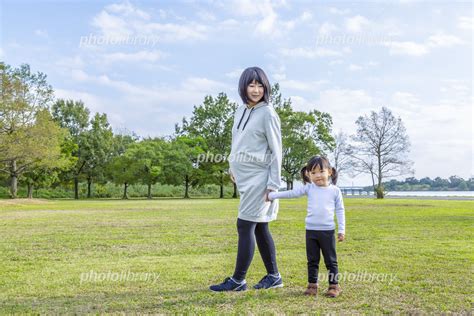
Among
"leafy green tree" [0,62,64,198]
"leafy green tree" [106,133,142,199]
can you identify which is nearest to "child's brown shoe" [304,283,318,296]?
"leafy green tree" [0,62,64,198]

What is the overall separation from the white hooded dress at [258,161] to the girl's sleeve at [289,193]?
7cm

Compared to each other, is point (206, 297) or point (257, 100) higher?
point (257, 100)

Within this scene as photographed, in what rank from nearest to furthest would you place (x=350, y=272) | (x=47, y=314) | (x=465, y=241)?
(x=47, y=314) → (x=350, y=272) → (x=465, y=241)

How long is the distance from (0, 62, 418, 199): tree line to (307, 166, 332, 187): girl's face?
2933 centimetres

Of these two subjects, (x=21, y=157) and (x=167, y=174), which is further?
(x=167, y=174)

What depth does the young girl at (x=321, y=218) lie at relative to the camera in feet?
12.6

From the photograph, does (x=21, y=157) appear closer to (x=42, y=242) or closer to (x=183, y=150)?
(x=183, y=150)

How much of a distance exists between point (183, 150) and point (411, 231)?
126 ft

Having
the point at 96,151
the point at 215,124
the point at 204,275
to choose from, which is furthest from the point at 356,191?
the point at 204,275

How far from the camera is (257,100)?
4078 millimetres

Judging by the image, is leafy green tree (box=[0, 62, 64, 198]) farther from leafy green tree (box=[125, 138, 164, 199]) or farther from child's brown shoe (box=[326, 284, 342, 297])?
child's brown shoe (box=[326, 284, 342, 297])

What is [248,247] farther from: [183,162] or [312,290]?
[183,162]

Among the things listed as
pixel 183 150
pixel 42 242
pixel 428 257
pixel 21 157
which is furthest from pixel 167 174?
pixel 428 257

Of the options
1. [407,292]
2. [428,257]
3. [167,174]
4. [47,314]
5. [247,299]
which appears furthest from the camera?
[167,174]
